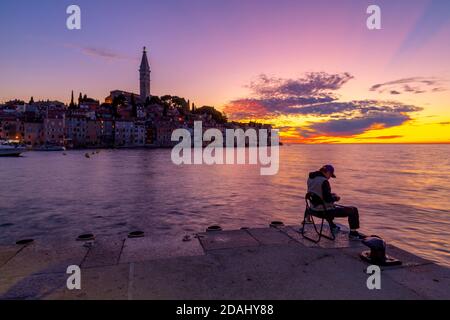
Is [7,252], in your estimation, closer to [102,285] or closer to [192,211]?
[102,285]

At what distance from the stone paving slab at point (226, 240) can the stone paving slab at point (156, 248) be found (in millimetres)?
249

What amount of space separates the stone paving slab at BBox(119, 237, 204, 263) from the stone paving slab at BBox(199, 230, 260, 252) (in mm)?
249

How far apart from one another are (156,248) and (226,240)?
1.70m

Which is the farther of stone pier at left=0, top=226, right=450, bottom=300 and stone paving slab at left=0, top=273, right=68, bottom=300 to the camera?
stone pier at left=0, top=226, right=450, bottom=300

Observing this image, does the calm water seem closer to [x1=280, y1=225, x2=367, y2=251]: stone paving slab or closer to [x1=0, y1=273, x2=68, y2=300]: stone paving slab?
[x1=280, y1=225, x2=367, y2=251]: stone paving slab

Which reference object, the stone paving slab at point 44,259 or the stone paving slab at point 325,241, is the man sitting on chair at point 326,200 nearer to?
the stone paving slab at point 325,241

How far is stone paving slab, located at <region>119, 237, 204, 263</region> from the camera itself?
6441 mm

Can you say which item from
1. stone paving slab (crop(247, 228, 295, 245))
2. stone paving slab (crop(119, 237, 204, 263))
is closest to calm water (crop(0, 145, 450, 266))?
stone paving slab (crop(119, 237, 204, 263))

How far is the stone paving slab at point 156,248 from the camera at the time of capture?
6441mm

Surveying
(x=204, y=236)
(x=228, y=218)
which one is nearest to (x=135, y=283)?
(x=204, y=236)

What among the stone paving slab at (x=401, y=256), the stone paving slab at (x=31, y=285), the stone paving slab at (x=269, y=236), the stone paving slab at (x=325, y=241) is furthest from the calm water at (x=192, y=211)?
the stone paving slab at (x=401, y=256)

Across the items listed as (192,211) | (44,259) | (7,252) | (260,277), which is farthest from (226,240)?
(192,211)

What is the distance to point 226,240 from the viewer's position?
754 centimetres
